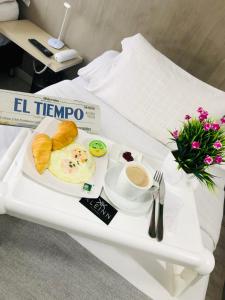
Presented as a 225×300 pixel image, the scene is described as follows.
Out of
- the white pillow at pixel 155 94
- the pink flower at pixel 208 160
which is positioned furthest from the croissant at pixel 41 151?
the white pillow at pixel 155 94

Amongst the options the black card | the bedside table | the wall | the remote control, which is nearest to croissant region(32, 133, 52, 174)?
the black card

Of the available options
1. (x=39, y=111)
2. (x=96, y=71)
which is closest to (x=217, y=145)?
(x=39, y=111)

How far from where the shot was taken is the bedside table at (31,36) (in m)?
1.60

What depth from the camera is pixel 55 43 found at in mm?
1748

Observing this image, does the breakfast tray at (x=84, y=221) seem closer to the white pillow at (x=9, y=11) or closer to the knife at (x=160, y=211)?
the knife at (x=160, y=211)

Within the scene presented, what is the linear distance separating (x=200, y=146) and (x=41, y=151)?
500 millimetres

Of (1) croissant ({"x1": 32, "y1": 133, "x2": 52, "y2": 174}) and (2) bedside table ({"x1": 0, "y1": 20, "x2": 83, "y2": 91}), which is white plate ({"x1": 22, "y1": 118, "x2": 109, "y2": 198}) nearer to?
(1) croissant ({"x1": 32, "y1": 133, "x2": 52, "y2": 174})

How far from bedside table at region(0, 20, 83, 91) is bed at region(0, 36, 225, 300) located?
22 cm

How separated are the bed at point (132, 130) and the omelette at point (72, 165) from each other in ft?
0.89

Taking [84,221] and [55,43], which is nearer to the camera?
[84,221]

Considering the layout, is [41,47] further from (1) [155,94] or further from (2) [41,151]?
(2) [41,151]

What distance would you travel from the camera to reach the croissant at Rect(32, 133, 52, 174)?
2.52 feet

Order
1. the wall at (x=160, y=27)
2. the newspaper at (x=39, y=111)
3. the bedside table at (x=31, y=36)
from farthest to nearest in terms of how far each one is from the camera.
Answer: the bedside table at (x=31, y=36), the wall at (x=160, y=27), the newspaper at (x=39, y=111)

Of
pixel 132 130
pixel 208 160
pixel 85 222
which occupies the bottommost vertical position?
pixel 132 130
